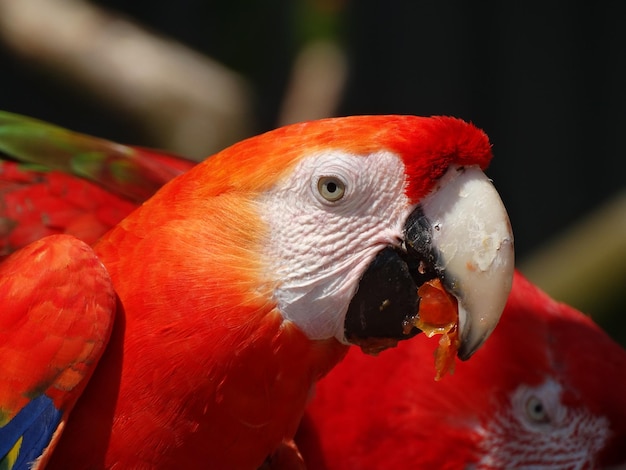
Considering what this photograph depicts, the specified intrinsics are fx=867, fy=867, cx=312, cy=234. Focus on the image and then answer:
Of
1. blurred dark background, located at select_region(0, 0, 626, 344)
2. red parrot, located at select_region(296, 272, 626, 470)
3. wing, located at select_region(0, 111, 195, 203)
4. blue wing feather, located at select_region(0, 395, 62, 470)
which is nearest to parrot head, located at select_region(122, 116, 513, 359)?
blue wing feather, located at select_region(0, 395, 62, 470)

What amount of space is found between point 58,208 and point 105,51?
3.86 feet

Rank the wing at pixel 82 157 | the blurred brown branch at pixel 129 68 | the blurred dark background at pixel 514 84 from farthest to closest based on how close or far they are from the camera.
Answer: the blurred dark background at pixel 514 84
the blurred brown branch at pixel 129 68
the wing at pixel 82 157

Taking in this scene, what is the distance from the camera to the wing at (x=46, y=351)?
1.29m

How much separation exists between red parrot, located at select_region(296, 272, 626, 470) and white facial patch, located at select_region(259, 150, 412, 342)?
550mm

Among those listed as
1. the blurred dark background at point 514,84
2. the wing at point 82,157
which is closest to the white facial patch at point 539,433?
the wing at point 82,157

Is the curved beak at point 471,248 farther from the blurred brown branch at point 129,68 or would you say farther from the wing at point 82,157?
the blurred brown branch at point 129,68

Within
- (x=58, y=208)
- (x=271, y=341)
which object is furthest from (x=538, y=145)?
(x=271, y=341)

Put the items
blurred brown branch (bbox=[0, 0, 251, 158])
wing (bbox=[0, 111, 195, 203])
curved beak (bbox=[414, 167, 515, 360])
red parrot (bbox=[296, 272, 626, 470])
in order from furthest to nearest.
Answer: blurred brown branch (bbox=[0, 0, 251, 158]) < wing (bbox=[0, 111, 195, 203]) < red parrot (bbox=[296, 272, 626, 470]) < curved beak (bbox=[414, 167, 515, 360])

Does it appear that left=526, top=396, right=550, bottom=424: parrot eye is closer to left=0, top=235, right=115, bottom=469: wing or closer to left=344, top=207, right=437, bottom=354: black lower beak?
left=344, top=207, right=437, bottom=354: black lower beak

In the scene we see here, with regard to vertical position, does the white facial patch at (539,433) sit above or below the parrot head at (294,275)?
below

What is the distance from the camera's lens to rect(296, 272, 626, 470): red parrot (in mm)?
1811

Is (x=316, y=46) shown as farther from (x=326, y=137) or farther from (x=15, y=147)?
(x=326, y=137)

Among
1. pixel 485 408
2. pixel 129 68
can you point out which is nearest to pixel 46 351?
pixel 485 408

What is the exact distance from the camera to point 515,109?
4.79 m
